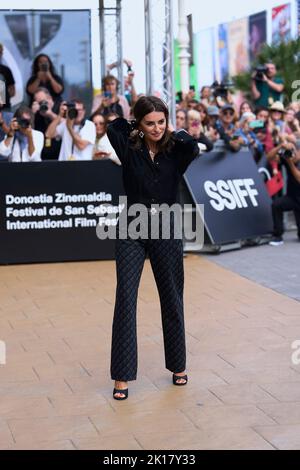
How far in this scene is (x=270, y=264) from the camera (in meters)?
10.7

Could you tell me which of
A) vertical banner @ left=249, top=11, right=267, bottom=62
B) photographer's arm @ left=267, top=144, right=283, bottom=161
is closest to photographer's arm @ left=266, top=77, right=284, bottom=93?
photographer's arm @ left=267, top=144, right=283, bottom=161

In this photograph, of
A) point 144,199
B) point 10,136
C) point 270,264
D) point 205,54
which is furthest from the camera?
point 205,54

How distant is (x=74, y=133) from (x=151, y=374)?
227 inches

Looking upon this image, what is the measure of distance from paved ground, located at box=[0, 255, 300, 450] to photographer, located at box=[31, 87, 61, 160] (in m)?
2.56

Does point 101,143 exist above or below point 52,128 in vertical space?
below

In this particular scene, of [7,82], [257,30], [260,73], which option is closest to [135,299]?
[7,82]

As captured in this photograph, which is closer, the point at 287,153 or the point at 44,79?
the point at 287,153

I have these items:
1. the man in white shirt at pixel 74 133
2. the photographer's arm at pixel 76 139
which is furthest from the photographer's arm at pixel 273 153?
the photographer's arm at pixel 76 139

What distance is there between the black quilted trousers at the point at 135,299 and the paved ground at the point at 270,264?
2939 millimetres

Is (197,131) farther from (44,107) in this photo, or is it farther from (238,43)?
(238,43)

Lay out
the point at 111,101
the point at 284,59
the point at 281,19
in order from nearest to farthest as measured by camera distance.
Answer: the point at 111,101, the point at 284,59, the point at 281,19

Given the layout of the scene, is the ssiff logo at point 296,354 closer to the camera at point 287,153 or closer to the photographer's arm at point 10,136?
the photographer's arm at point 10,136

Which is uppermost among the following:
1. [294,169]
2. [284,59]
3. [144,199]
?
[284,59]

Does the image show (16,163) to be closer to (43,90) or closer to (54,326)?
(43,90)
